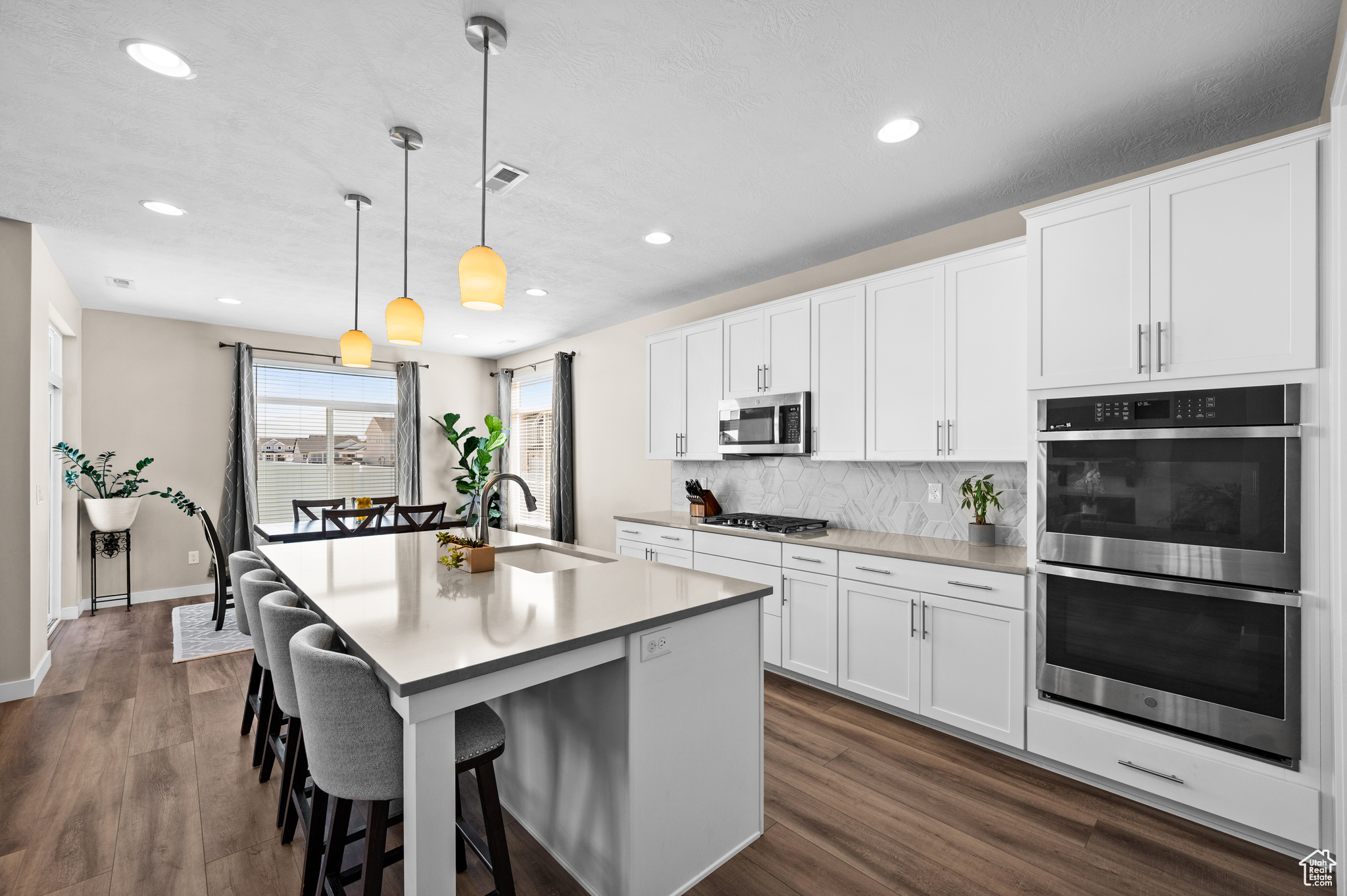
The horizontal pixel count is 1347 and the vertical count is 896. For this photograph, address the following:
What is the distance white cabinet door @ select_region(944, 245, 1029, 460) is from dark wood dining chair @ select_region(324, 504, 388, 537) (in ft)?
14.0

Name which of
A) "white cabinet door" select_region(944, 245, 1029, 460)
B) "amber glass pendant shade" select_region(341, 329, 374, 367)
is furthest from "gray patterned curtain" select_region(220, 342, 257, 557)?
"white cabinet door" select_region(944, 245, 1029, 460)

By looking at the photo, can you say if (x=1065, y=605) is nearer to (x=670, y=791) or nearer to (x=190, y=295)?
(x=670, y=791)

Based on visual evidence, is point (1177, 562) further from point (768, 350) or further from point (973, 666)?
point (768, 350)

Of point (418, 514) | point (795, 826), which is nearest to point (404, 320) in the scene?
point (795, 826)

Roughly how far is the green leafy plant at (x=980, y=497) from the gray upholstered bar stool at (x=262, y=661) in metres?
3.19

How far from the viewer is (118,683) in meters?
3.54

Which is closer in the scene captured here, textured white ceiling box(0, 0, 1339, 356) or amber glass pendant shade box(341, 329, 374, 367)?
textured white ceiling box(0, 0, 1339, 356)

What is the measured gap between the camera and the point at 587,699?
183 cm

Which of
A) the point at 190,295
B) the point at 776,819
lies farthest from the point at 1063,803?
the point at 190,295

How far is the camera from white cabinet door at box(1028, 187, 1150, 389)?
222 centimetres

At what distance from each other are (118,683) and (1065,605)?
16.8ft

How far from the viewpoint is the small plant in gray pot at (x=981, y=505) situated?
10.1 feet

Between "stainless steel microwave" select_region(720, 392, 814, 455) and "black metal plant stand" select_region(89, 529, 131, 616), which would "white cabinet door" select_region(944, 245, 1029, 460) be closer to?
"stainless steel microwave" select_region(720, 392, 814, 455)

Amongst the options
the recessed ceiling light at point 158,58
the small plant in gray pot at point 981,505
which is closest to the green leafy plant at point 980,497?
the small plant in gray pot at point 981,505
